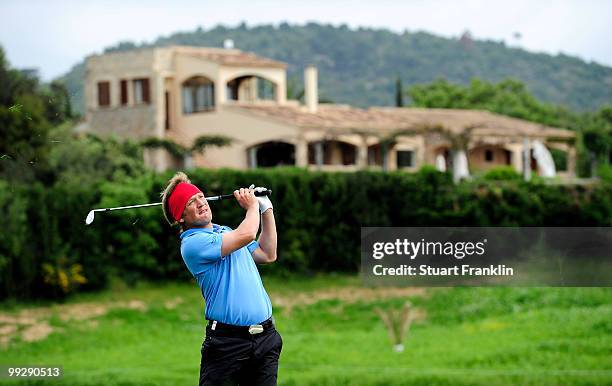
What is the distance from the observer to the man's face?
655 centimetres

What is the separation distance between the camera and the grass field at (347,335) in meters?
16.6

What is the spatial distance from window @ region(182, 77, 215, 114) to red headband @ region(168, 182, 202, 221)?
38671 mm

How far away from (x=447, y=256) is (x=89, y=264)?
13.6m

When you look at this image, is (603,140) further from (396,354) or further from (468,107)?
(396,354)

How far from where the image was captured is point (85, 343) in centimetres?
2519

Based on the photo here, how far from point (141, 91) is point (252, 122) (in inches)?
227

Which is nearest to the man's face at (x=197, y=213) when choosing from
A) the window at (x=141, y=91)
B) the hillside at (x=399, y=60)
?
the window at (x=141, y=91)

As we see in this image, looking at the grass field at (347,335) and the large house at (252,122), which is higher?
the large house at (252,122)

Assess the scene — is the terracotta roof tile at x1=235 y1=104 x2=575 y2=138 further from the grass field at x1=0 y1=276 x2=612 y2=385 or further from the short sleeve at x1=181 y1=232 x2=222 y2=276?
the short sleeve at x1=181 y1=232 x2=222 y2=276

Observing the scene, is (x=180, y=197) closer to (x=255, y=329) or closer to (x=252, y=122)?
(x=255, y=329)

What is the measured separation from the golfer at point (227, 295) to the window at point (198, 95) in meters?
38.7

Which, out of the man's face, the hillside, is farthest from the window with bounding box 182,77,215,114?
the hillside

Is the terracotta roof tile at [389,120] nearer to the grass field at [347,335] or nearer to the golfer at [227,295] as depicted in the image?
the grass field at [347,335]

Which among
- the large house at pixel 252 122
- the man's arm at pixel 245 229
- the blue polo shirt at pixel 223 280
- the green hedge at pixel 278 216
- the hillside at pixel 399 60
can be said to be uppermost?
the hillside at pixel 399 60
